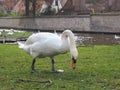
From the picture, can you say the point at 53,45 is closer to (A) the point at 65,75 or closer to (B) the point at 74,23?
(A) the point at 65,75

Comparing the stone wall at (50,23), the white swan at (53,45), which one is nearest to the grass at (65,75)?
the white swan at (53,45)

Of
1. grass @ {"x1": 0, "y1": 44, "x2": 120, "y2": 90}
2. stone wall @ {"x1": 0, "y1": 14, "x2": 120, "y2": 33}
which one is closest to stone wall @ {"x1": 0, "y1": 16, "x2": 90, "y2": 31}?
stone wall @ {"x1": 0, "y1": 14, "x2": 120, "y2": 33}

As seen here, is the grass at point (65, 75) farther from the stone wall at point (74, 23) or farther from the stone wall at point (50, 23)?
the stone wall at point (50, 23)

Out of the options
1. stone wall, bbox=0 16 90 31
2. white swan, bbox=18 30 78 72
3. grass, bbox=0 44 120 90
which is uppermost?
white swan, bbox=18 30 78 72

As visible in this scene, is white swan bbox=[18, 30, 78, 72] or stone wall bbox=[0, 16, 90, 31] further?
stone wall bbox=[0, 16, 90, 31]

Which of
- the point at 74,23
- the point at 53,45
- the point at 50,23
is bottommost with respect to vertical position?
the point at 50,23

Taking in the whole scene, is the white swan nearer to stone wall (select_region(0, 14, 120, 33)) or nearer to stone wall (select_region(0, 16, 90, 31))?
stone wall (select_region(0, 14, 120, 33))

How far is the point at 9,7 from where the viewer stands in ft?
436

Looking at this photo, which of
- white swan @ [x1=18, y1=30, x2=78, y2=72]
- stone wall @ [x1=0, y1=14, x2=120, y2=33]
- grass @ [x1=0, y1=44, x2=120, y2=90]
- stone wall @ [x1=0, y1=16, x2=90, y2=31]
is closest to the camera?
grass @ [x1=0, y1=44, x2=120, y2=90]

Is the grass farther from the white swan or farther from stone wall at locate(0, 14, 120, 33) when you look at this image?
stone wall at locate(0, 14, 120, 33)

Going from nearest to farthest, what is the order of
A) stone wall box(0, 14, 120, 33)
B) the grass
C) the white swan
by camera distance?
1. the grass
2. the white swan
3. stone wall box(0, 14, 120, 33)

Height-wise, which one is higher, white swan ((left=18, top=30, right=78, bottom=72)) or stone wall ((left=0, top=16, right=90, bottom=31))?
white swan ((left=18, top=30, right=78, bottom=72))

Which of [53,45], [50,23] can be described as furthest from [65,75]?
[50,23]

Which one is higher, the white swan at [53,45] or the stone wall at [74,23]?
the white swan at [53,45]
